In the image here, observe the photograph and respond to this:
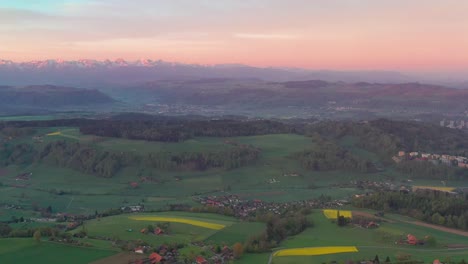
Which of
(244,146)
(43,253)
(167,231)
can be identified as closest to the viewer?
(43,253)

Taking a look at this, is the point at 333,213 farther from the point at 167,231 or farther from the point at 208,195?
the point at 208,195

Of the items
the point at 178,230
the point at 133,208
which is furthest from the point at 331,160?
the point at 178,230

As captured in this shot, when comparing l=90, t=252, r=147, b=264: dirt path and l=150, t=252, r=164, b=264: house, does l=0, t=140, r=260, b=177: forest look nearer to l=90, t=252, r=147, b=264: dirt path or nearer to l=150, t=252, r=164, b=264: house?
l=90, t=252, r=147, b=264: dirt path

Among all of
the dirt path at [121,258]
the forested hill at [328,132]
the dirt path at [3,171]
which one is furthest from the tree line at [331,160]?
the dirt path at [121,258]

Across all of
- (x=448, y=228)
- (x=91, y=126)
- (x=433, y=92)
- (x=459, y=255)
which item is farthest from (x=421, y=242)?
(x=433, y=92)

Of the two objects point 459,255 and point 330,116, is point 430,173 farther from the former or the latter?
point 330,116
